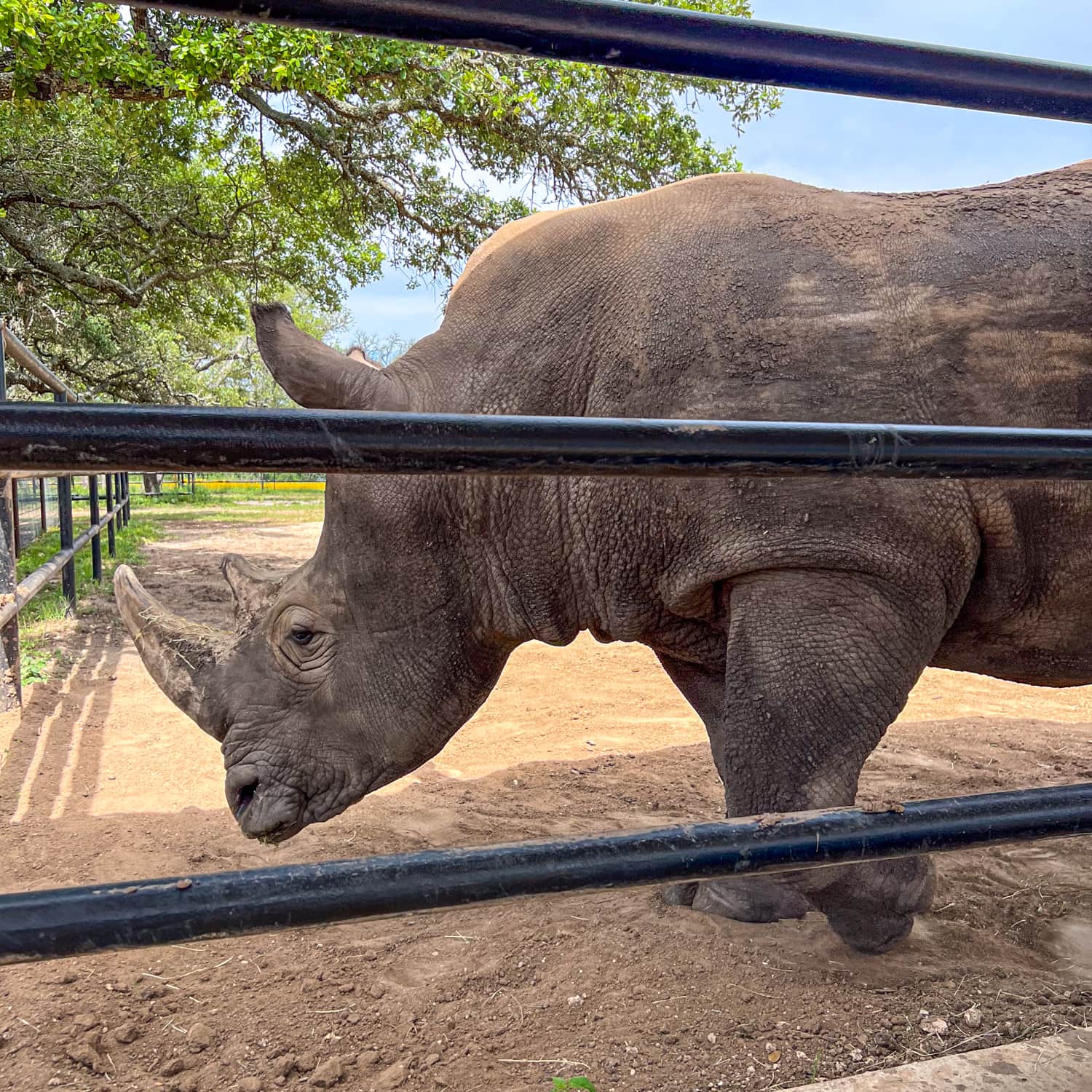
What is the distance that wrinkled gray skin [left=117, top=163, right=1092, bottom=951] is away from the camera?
2.61 meters

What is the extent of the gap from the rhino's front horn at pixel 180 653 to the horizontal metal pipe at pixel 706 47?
2.77m

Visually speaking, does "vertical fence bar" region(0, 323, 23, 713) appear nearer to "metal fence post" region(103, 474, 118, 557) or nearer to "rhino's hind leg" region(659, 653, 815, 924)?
"rhino's hind leg" region(659, 653, 815, 924)

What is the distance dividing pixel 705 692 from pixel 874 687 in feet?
3.90

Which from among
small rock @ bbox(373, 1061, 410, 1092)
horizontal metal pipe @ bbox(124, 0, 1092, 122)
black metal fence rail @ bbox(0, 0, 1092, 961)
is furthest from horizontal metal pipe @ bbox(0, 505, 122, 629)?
horizontal metal pipe @ bbox(124, 0, 1092, 122)

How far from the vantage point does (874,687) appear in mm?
2650

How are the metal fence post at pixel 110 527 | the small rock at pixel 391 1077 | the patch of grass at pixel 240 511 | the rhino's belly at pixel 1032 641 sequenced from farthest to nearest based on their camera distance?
1. the patch of grass at pixel 240 511
2. the metal fence post at pixel 110 527
3. the rhino's belly at pixel 1032 641
4. the small rock at pixel 391 1077

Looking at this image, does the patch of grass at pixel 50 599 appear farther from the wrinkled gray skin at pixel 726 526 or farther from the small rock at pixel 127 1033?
the small rock at pixel 127 1033

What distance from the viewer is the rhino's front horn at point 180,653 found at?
11.3 ft

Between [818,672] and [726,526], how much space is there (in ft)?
1.54

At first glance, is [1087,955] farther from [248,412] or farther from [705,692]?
[248,412]

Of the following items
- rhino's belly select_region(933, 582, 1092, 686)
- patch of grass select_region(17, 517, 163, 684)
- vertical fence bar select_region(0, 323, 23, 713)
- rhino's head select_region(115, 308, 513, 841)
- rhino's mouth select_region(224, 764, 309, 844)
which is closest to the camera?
rhino's belly select_region(933, 582, 1092, 686)

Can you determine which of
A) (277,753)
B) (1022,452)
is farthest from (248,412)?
(277,753)

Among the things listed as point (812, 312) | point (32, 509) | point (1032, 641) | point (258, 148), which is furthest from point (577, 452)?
point (32, 509)

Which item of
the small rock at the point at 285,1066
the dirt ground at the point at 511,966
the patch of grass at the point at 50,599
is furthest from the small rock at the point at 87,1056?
the patch of grass at the point at 50,599
